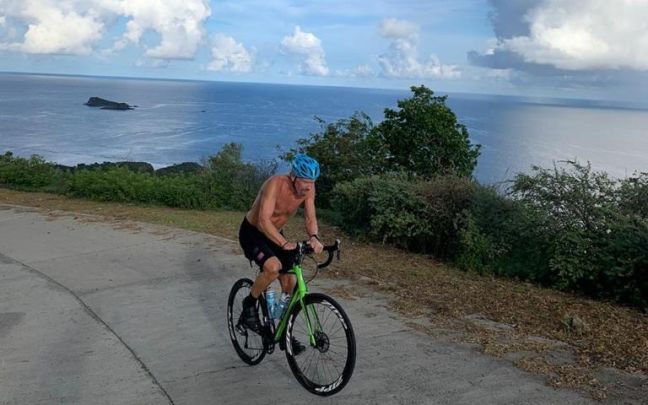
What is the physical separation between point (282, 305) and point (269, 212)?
746mm

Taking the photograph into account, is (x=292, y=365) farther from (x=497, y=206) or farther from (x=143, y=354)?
(x=497, y=206)

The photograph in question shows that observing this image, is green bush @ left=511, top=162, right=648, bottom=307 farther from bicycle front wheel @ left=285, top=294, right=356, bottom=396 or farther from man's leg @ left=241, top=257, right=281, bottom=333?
man's leg @ left=241, top=257, right=281, bottom=333

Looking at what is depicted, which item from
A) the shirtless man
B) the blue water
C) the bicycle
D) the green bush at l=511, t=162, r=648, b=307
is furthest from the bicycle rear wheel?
the blue water

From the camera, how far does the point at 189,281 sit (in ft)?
23.4

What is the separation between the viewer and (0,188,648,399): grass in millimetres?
4773

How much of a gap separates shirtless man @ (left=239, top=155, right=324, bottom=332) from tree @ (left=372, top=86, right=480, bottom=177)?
37.3 ft

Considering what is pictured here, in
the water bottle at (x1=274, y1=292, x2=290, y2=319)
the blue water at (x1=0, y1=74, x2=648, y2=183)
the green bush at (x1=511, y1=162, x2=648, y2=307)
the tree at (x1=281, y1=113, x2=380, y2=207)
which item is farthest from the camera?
the blue water at (x1=0, y1=74, x2=648, y2=183)

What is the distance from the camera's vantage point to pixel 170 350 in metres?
5.02

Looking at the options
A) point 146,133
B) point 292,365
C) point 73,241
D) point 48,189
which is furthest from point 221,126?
point 292,365

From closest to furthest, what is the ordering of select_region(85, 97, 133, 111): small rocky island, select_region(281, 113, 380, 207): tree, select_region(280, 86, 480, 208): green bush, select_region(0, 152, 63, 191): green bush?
select_region(281, 113, 380, 207): tree
select_region(280, 86, 480, 208): green bush
select_region(0, 152, 63, 191): green bush
select_region(85, 97, 133, 111): small rocky island

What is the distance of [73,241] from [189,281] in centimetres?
318

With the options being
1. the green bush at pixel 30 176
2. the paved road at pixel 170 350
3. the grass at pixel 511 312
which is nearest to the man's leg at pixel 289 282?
the paved road at pixel 170 350

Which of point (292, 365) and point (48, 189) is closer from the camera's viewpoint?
point (292, 365)

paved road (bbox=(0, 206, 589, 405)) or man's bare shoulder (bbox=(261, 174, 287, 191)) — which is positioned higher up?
man's bare shoulder (bbox=(261, 174, 287, 191))
